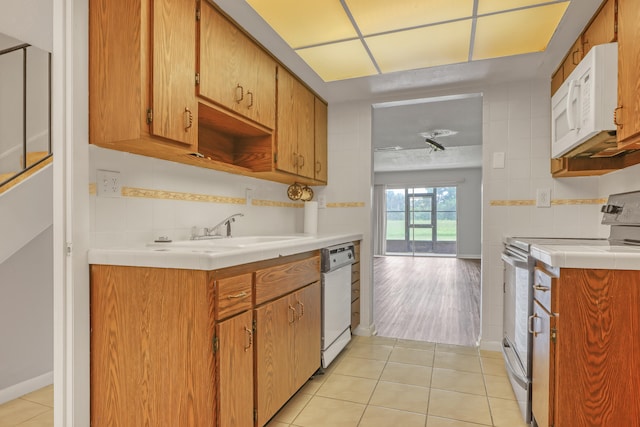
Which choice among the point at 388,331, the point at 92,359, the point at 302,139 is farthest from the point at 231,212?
the point at 388,331

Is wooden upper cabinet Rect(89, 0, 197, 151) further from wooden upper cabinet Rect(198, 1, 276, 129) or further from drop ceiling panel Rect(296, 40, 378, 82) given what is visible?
drop ceiling panel Rect(296, 40, 378, 82)

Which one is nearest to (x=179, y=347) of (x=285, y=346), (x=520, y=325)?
(x=285, y=346)

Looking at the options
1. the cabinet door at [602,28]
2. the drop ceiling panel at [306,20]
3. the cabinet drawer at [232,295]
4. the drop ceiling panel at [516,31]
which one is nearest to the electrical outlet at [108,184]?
the cabinet drawer at [232,295]

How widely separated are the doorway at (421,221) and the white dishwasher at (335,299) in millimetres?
7162

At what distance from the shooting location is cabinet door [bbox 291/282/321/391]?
197cm

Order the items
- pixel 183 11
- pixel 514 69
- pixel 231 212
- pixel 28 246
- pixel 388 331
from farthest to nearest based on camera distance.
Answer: pixel 388 331 → pixel 514 69 → pixel 231 212 → pixel 28 246 → pixel 183 11

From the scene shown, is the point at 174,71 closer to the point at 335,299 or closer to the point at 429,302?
the point at 335,299

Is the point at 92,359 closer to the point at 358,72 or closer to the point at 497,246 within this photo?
the point at 358,72

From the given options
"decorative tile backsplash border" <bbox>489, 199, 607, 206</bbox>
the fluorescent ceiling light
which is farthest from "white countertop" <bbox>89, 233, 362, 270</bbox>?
"decorative tile backsplash border" <bbox>489, 199, 607, 206</bbox>

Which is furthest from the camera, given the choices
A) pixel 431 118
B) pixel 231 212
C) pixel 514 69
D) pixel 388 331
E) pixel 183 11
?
pixel 431 118

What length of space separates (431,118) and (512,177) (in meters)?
1.96

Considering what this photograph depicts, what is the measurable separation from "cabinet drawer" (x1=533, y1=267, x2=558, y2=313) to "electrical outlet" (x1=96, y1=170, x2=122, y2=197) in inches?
73.8

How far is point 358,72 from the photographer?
2.87 m

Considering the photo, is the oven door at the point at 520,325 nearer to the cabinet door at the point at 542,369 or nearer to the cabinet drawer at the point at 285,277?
the cabinet door at the point at 542,369
